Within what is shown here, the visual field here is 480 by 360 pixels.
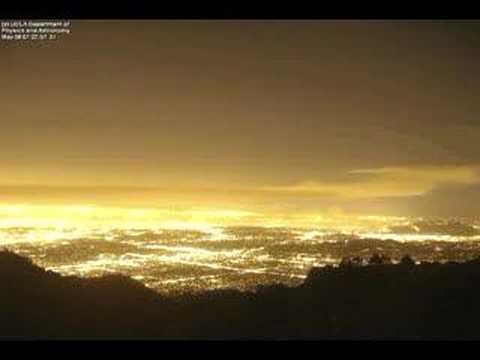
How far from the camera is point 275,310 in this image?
4.96 m

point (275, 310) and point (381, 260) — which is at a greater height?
point (381, 260)

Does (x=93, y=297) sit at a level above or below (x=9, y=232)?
below

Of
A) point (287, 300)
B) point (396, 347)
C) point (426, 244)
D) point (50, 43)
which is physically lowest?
point (396, 347)

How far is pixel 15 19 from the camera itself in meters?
4.92

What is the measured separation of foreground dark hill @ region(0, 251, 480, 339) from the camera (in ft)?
16.1

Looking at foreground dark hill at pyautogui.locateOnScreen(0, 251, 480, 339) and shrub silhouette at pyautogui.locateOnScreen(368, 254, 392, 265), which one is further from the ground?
shrub silhouette at pyautogui.locateOnScreen(368, 254, 392, 265)

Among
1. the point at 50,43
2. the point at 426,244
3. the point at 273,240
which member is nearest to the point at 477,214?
the point at 426,244

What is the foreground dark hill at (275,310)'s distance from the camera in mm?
4898

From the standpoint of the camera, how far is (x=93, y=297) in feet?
16.1

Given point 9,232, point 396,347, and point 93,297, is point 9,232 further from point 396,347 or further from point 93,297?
point 396,347

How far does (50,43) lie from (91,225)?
4.00ft

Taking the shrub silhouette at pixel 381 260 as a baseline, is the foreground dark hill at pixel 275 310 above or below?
below

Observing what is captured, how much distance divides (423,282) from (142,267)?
1.83m
